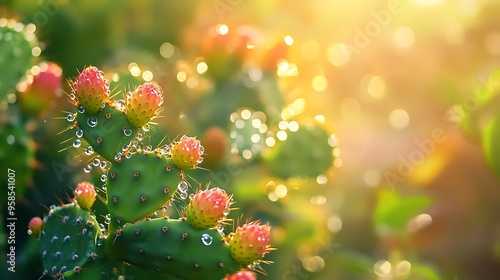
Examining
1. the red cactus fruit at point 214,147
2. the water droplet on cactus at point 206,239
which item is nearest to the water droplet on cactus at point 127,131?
the water droplet on cactus at point 206,239

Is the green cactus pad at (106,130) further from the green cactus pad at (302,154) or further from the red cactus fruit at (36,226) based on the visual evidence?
the green cactus pad at (302,154)

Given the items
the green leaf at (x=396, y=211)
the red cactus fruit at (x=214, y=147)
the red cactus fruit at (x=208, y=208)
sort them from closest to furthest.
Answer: the red cactus fruit at (x=208, y=208) → the red cactus fruit at (x=214, y=147) → the green leaf at (x=396, y=211)

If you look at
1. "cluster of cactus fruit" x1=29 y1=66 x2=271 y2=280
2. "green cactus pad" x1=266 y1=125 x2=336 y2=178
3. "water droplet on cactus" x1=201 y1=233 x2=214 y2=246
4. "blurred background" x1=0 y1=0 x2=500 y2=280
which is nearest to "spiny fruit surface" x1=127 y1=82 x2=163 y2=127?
"cluster of cactus fruit" x1=29 y1=66 x2=271 y2=280

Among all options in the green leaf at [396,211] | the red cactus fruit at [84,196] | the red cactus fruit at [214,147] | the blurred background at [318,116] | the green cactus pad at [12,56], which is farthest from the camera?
the green leaf at [396,211]

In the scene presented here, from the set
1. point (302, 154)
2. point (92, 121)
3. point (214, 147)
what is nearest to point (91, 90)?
point (92, 121)

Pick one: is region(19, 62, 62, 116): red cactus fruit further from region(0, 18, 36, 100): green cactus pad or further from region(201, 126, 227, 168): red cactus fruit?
region(201, 126, 227, 168): red cactus fruit

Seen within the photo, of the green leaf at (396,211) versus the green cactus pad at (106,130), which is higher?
the green leaf at (396,211)

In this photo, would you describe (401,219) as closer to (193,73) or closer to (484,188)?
(484,188)
